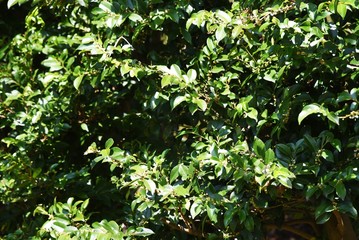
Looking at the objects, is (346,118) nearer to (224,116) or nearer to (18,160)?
(224,116)

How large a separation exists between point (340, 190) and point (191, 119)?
0.87 m

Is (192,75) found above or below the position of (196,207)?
above

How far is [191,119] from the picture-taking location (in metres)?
3.06

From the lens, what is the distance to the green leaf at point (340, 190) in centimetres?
239

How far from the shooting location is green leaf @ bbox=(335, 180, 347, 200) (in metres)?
2.39

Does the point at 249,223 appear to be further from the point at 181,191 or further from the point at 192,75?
the point at 192,75

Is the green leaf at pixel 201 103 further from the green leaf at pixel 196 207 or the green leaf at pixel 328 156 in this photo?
the green leaf at pixel 328 156

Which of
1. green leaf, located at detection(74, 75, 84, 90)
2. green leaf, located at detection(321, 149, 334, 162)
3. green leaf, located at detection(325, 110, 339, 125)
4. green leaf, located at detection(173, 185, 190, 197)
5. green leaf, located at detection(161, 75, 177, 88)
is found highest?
green leaf, located at detection(161, 75, 177, 88)

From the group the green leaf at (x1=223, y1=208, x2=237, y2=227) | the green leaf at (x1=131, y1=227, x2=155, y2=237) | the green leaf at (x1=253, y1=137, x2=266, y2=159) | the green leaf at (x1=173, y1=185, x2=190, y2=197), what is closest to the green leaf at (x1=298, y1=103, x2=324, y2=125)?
the green leaf at (x1=253, y1=137, x2=266, y2=159)

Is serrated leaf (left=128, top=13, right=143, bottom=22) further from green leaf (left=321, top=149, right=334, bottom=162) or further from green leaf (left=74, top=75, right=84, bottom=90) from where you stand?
green leaf (left=321, top=149, right=334, bottom=162)

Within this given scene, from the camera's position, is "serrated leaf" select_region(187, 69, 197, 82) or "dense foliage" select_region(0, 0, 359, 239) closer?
"dense foliage" select_region(0, 0, 359, 239)

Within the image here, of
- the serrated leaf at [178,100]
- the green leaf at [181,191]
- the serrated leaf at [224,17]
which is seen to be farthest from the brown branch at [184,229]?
the serrated leaf at [224,17]

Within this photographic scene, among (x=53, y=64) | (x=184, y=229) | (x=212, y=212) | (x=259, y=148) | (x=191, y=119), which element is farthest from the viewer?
(x=53, y=64)

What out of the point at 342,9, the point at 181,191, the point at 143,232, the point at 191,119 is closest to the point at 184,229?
the point at 143,232
